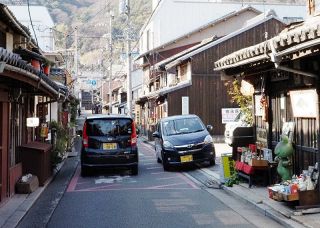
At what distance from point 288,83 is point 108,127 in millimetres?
6888

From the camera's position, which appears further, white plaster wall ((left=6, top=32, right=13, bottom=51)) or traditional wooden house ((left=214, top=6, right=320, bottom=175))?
white plaster wall ((left=6, top=32, right=13, bottom=51))

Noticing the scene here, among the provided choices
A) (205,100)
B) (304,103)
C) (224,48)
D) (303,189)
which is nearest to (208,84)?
(205,100)

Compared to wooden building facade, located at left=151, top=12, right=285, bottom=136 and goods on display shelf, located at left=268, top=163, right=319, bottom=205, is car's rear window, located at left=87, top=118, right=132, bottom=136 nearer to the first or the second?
goods on display shelf, located at left=268, top=163, right=319, bottom=205

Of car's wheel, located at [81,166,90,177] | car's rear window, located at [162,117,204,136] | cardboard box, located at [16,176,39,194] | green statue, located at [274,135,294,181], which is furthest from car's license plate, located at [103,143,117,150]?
green statue, located at [274,135,294,181]

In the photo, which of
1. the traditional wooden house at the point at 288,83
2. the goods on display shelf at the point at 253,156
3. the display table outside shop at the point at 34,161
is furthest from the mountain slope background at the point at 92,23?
the traditional wooden house at the point at 288,83

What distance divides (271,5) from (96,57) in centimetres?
5502

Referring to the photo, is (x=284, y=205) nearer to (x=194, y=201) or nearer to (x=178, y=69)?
(x=194, y=201)

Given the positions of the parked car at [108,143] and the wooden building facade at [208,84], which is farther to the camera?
the wooden building facade at [208,84]

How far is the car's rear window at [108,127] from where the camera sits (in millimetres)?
14664

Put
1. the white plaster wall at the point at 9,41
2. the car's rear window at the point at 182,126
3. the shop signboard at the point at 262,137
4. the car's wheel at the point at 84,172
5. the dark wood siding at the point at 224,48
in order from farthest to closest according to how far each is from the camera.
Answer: the dark wood siding at the point at 224,48
the car's rear window at the point at 182,126
the car's wheel at the point at 84,172
the white plaster wall at the point at 9,41
the shop signboard at the point at 262,137

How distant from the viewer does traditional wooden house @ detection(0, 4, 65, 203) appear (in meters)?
7.84

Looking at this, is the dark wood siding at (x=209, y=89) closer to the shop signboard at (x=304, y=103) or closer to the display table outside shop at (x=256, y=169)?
the display table outside shop at (x=256, y=169)

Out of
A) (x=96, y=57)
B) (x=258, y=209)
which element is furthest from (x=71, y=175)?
(x=96, y=57)

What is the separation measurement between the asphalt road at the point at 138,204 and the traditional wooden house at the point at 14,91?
107 cm
